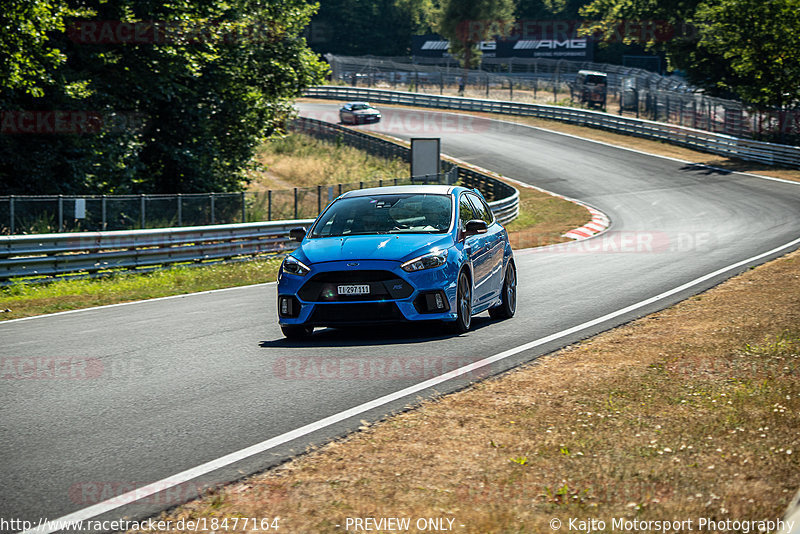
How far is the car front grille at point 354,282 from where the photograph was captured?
10.6 metres

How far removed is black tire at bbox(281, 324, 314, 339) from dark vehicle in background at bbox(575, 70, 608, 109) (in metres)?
62.7

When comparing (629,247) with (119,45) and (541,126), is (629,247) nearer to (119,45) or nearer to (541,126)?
(119,45)

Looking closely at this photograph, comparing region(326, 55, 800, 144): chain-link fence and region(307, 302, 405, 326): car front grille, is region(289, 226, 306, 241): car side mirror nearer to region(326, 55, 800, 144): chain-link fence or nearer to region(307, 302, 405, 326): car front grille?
region(307, 302, 405, 326): car front grille

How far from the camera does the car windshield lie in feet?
38.3

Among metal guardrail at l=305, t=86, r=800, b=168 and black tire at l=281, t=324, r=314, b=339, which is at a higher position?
metal guardrail at l=305, t=86, r=800, b=168

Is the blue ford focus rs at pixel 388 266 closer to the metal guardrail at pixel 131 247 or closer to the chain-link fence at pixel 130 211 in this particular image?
the metal guardrail at pixel 131 247

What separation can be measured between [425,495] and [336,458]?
0.96 metres

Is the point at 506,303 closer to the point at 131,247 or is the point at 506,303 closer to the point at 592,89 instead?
the point at 131,247

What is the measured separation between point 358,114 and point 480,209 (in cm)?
5475

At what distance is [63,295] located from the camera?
58.2 feet

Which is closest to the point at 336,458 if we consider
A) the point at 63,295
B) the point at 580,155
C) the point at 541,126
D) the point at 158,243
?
the point at 63,295

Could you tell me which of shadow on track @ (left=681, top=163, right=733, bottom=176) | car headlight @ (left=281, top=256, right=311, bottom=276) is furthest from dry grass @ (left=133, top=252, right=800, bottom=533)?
shadow on track @ (left=681, top=163, right=733, bottom=176)

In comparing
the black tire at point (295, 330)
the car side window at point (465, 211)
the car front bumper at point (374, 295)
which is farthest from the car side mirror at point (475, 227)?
the black tire at point (295, 330)

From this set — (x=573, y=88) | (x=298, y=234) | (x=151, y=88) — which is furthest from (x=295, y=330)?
(x=573, y=88)
